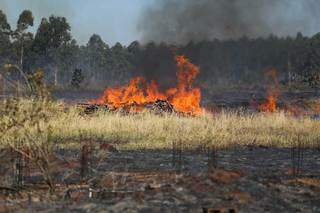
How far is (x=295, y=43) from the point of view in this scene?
9538cm

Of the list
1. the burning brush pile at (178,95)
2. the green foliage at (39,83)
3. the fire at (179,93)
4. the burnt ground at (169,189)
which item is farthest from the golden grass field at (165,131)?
the fire at (179,93)

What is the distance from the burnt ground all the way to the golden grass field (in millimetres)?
3335

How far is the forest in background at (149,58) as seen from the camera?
158 ft

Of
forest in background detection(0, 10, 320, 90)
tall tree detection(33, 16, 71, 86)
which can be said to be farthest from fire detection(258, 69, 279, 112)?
tall tree detection(33, 16, 71, 86)

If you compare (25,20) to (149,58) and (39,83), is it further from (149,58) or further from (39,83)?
(39,83)

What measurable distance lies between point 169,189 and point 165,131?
8982 mm

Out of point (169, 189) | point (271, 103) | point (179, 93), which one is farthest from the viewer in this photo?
point (271, 103)

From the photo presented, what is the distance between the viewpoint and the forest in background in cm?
4816

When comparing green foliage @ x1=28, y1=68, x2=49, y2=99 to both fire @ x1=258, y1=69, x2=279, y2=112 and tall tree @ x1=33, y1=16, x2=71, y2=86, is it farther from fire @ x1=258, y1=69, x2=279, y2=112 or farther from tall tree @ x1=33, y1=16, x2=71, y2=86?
tall tree @ x1=33, y1=16, x2=71, y2=86

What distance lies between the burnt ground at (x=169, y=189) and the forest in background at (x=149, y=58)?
27376 mm

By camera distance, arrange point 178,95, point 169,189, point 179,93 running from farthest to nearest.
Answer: point 179,93, point 178,95, point 169,189

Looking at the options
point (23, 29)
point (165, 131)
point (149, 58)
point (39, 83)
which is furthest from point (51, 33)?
point (39, 83)

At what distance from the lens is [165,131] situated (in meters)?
17.2

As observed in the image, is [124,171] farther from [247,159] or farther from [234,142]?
[234,142]
